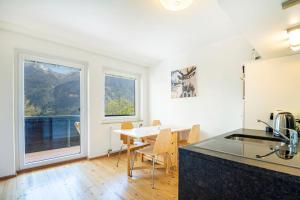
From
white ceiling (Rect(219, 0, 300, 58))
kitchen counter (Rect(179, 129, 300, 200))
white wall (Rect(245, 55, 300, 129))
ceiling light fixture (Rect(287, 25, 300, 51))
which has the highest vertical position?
white ceiling (Rect(219, 0, 300, 58))

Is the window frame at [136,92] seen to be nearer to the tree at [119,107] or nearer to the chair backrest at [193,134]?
the tree at [119,107]

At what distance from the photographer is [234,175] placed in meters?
0.90

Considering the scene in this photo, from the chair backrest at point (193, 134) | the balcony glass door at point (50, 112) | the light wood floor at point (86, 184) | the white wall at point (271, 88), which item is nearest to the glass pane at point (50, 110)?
the balcony glass door at point (50, 112)

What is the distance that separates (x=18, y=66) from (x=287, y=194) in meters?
3.65

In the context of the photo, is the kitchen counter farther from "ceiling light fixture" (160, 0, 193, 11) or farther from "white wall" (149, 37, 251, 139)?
"white wall" (149, 37, 251, 139)

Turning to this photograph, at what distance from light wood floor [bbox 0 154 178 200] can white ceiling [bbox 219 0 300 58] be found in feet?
6.82

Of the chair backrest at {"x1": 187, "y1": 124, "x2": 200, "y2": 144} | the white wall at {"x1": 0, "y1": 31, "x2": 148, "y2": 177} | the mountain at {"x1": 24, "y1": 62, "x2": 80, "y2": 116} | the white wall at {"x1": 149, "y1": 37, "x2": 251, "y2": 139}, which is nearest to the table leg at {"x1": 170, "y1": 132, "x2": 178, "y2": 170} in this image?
the chair backrest at {"x1": 187, "y1": 124, "x2": 200, "y2": 144}

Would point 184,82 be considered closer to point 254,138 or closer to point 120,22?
point 120,22

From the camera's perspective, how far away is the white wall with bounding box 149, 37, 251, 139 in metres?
2.93

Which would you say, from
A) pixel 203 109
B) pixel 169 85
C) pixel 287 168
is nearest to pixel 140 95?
pixel 169 85

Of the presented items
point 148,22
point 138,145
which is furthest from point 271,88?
point 138,145

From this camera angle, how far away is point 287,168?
2.65ft

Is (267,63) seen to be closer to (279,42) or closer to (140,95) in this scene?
(279,42)

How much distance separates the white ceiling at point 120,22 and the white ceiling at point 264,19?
0.79 m
